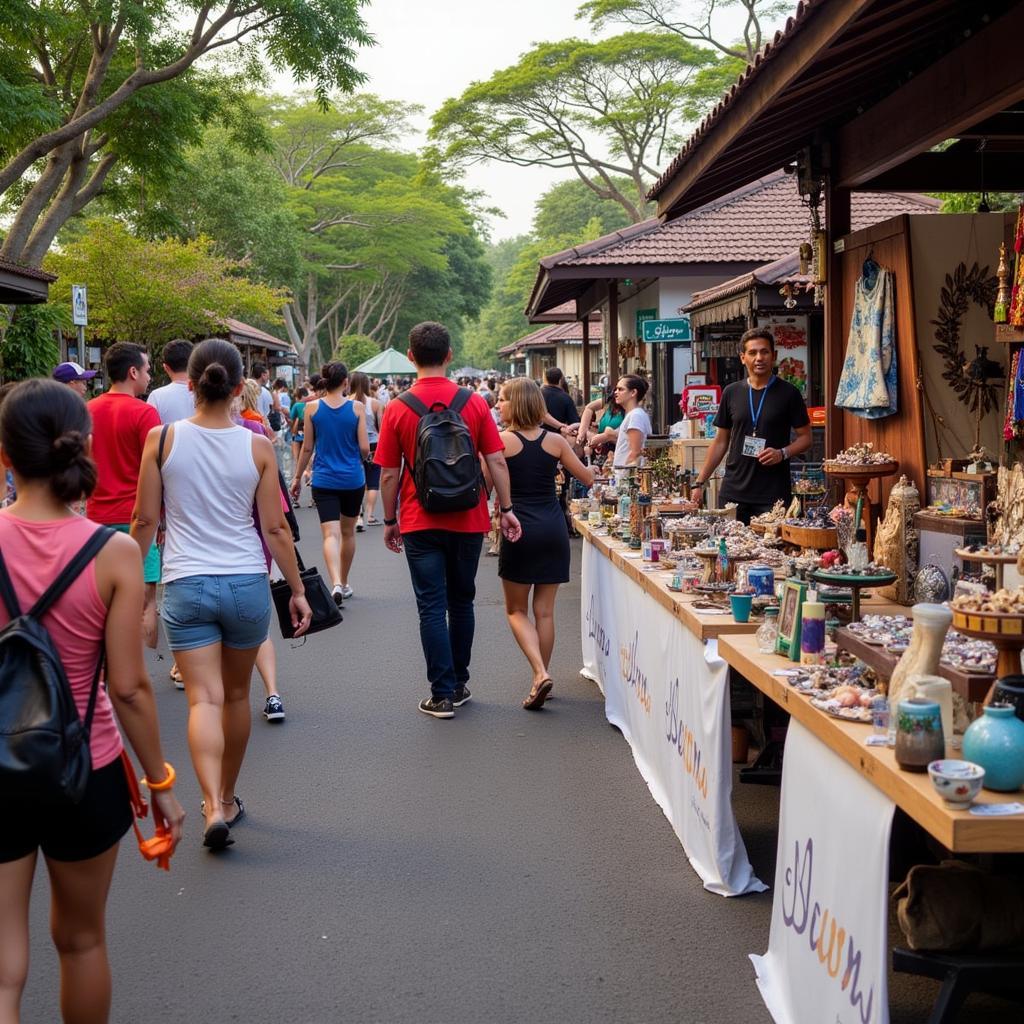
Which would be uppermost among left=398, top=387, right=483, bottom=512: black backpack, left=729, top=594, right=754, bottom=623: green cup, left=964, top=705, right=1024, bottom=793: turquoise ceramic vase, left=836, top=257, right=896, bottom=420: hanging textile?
left=836, top=257, right=896, bottom=420: hanging textile

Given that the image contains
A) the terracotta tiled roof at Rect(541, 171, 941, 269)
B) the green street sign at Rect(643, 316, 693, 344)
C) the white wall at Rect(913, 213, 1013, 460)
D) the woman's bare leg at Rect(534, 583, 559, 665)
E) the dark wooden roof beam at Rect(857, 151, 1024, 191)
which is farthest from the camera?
the green street sign at Rect(643, 316, 693, 344)

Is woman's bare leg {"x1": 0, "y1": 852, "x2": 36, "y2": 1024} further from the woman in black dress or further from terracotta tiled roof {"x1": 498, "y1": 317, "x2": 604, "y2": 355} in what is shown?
terracotta tiled roof {"x1": 498, "y1": 317, "x2": 604, "y2": 355}

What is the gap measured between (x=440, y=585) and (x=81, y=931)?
14.9ft

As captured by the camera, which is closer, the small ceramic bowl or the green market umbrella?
the small ceramic bowl

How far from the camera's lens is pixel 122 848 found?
224 inches

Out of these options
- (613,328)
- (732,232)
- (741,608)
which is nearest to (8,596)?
(741,608)

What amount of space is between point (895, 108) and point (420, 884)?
4.63m

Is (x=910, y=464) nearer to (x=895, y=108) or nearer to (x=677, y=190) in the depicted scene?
(x=895, y=108)

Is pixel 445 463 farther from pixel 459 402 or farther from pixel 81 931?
pixel 81 931

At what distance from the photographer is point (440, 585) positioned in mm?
7574

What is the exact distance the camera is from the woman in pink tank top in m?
3.00

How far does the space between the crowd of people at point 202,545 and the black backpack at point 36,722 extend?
0.05 m

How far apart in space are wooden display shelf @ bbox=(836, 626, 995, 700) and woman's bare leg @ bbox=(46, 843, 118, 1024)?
2128 mm

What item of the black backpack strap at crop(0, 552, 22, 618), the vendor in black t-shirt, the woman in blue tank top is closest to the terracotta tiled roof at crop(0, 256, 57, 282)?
the woman in blue tank top
